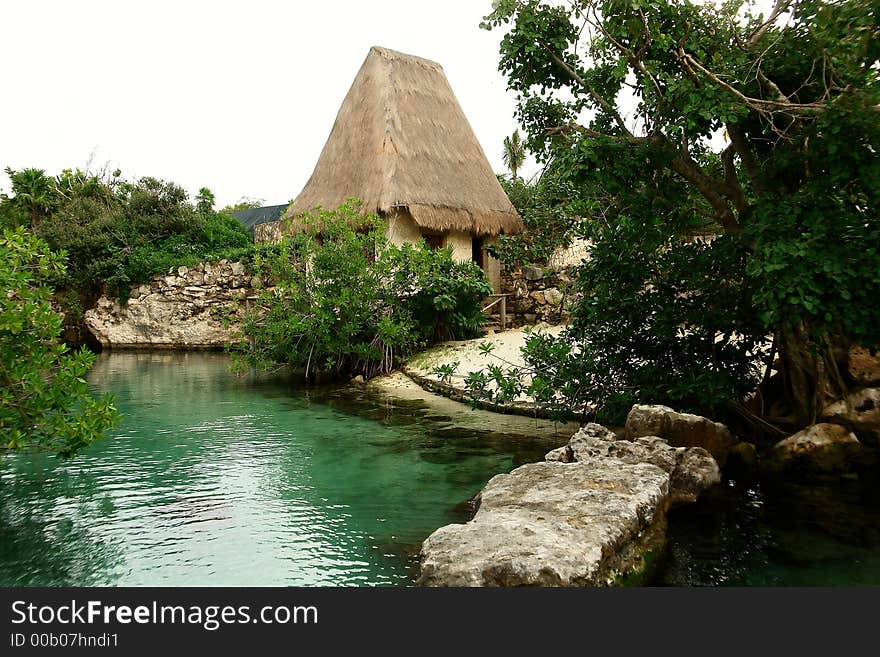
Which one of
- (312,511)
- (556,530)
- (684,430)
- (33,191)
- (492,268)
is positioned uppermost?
(33,191)

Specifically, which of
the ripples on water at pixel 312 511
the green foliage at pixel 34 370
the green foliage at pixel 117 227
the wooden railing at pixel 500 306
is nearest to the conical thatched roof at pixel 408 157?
the wooden railing at pixel 500 306

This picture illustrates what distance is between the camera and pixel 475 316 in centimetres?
1384

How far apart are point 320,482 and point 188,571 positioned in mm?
2127

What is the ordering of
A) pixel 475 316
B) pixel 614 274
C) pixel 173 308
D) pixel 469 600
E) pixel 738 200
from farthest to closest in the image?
1. pixel 173 308
2. pixel 475 316
3. pixel 614 274
4. pixel 738 200
5. pixel 469 600

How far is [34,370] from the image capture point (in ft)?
15.4

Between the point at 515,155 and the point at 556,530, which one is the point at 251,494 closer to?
the point at 556,530

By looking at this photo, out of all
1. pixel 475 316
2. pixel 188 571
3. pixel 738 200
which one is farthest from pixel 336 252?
pixel 188 571

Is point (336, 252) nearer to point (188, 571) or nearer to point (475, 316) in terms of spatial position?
point (475, 316)

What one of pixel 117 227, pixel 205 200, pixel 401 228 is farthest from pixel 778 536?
pixel 205 200

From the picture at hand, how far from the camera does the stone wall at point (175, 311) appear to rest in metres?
19.5

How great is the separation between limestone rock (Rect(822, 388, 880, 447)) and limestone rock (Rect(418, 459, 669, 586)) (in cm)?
235

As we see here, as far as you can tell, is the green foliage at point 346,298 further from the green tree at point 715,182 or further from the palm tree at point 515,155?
the palm tree at point 515,155

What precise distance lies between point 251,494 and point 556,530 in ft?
10.5

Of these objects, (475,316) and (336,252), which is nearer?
(336,252)
